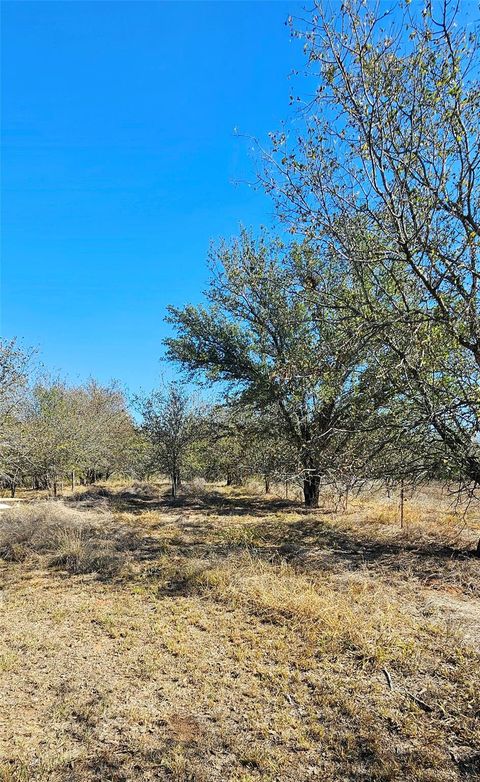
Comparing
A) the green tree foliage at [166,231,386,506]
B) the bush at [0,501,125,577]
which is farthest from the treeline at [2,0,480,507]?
the bush at [0,501,125,577]

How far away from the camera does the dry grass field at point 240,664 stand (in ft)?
8.81

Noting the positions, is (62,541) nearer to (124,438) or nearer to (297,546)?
(297,546)

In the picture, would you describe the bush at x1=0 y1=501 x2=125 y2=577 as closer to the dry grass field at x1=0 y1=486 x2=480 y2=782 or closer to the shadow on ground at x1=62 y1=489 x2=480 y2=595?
the dry grass field at x1=0 y1=486 x2=480 y2=782

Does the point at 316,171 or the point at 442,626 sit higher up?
the point at 316,171

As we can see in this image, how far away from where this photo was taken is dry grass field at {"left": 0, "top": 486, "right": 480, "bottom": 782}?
8.81 feet

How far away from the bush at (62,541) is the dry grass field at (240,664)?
69 millimetres

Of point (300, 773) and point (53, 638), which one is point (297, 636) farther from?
point (53, 638)

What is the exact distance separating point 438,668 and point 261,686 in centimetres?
160

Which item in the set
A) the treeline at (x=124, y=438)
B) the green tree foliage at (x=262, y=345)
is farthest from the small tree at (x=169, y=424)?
the green tree foliage at (x=262, y=345)

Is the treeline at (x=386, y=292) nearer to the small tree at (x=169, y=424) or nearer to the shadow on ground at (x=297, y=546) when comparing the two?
the shadow on ground at (x=297, y=546)

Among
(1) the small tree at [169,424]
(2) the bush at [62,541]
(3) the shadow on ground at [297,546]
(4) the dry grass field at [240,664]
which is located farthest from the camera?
(1) the small tree at [169,424]

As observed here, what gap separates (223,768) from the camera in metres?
2.60

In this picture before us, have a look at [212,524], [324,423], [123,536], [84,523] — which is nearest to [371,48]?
[324,423]

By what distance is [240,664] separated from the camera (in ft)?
12.6
